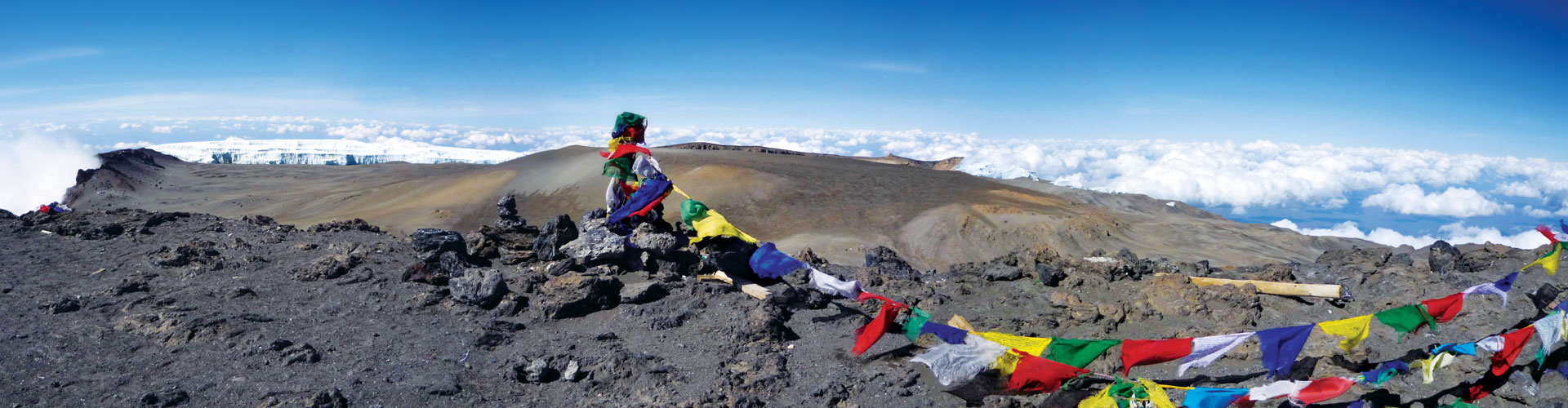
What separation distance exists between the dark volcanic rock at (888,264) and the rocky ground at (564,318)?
26 centimetres

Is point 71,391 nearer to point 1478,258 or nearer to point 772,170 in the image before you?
point 1478,258

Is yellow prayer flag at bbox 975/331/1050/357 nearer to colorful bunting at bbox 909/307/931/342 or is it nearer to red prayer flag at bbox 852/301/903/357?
colorful bunting at bbox 909/307/931/342

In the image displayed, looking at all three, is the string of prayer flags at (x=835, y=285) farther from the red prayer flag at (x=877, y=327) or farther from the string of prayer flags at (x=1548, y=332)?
the string of prayer flags at (x=1548, y=332)

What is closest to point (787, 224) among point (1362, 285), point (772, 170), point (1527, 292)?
point (772, 170)

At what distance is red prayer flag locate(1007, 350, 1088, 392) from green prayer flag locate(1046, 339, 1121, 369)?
0.05 m

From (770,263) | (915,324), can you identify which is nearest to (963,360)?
(915,324)

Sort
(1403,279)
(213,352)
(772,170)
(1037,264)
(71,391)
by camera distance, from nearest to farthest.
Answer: (71,391), (213,352), (1403,279), (1037,264), (772,170)

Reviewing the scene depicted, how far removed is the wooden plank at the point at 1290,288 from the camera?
24.9ft

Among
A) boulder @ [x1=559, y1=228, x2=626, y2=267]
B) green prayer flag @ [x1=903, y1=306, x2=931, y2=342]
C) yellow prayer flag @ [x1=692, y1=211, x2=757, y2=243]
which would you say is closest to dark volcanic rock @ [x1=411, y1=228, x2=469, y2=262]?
boulder @ [x1=559, y1=228, x2=626, y2=267]

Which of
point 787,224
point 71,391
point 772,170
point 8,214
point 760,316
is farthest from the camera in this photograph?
point 772,170

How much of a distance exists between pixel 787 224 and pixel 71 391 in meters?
21.1

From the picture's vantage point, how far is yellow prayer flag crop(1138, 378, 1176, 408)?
4242mm

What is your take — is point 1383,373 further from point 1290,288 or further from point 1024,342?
point 1290,288

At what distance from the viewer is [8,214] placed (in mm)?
11414
